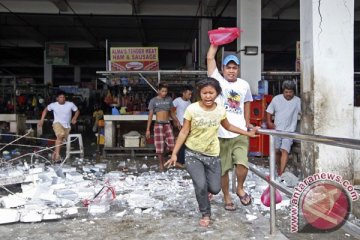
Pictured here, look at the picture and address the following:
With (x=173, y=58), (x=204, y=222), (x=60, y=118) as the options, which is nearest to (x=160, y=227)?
(x=204, y=222)

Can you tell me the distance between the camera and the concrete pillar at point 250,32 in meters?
10.7

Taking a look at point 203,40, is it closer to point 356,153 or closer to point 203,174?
point 356,153

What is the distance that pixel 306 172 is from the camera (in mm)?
6473

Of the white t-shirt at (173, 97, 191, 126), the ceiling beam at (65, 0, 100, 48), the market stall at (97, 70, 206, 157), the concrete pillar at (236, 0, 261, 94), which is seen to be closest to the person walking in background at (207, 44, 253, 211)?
the white t-shirt at (173, 97, 191, 126)

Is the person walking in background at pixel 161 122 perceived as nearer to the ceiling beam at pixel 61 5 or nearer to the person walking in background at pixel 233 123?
the person walking in background at pixel 233 123

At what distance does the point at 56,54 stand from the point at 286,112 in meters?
15.0

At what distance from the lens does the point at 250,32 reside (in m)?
10.8

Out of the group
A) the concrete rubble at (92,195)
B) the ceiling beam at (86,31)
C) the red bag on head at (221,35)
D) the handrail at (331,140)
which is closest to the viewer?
the handrail at (331,140)

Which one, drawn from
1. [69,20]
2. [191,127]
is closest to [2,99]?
[69,20]

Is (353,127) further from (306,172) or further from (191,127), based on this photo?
(191,127)

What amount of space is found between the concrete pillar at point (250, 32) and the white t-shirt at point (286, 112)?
3.97 meters

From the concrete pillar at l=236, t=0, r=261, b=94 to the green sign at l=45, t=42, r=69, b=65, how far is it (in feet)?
35.5

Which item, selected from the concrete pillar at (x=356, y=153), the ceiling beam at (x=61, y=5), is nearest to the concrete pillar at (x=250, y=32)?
the concrete pillar at (x=356, y=153)

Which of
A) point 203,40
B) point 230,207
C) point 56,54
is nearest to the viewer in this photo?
point 230,207
